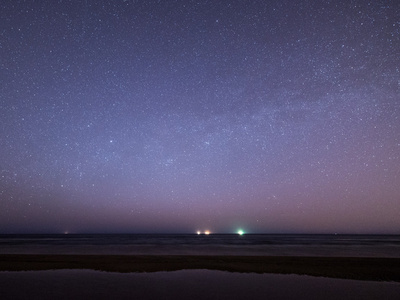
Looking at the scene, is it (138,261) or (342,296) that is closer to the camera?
(342,296)

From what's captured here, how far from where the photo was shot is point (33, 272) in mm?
20000

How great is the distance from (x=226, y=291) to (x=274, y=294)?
7.83 ft

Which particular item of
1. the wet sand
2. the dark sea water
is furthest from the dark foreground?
the dark sea water

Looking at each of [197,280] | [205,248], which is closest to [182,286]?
[197,280]

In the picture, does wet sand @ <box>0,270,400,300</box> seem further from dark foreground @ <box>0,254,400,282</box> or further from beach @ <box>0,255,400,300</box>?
dark foreground @ <box>0,254,400,282</box>

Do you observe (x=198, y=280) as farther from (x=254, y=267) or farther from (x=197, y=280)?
(x=254, y=267)

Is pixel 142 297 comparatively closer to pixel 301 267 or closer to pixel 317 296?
pixel 317 296

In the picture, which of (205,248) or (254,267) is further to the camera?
(205,248)

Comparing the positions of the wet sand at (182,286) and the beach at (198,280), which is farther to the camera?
the beach at (198,280)

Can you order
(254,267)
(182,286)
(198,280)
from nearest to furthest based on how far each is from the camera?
(182,286) < (198,280) < (254,267)

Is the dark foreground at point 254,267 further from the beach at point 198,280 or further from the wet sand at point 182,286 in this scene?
the wet sand at point 182,286

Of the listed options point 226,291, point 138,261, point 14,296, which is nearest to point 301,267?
point 226,291

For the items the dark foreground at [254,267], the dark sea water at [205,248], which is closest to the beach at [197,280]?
the dark foreground at [254,267]

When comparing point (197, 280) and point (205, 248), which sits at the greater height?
point (197, 280)
